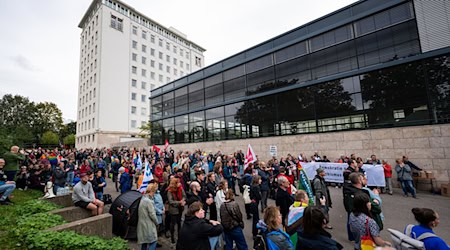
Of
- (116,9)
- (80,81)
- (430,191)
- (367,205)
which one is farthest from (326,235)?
(80,81)

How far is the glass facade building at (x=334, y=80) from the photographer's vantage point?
1238cm

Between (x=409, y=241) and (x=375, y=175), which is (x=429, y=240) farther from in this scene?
(x=375, y=175)

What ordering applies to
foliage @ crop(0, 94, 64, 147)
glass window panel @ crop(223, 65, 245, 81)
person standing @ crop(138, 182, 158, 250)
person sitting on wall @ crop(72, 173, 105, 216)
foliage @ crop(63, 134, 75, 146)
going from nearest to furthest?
person standing @ crop(138, 182, 158, 250)
person sitting on wall @ crop(72, 173, 105, 216)
glass window panel @ crop(223, 65, 245, 81)
foliage @ crop(0, 94, 64, 147)
foliage @ crop(63, 134, 75, 146)

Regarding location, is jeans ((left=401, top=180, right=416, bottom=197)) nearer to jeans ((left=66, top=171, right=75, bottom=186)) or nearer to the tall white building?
jeans ((left=66, top=171, right=75, bottom=186))

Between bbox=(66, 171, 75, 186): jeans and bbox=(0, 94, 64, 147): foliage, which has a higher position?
bbox=(0, 94, 64, 147): foliage

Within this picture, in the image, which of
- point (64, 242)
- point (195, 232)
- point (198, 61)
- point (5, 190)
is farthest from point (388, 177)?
point (198, 61)

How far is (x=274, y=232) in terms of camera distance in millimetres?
3088

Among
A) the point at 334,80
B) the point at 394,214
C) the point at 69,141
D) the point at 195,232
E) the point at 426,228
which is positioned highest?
the point at 334,80

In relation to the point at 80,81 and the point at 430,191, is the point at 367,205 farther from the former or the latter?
the point at 80,81

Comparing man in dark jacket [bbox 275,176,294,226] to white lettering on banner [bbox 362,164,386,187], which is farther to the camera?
white lettering on banner [bbox 362,164,386,187]

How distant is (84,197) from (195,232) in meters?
4.69

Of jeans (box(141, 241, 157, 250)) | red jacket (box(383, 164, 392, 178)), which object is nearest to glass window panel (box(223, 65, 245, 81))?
red jacket (box(383, 164, 392, 178))

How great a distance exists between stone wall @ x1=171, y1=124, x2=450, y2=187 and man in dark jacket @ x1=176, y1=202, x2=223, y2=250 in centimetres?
1349

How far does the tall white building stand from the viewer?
136 ft
